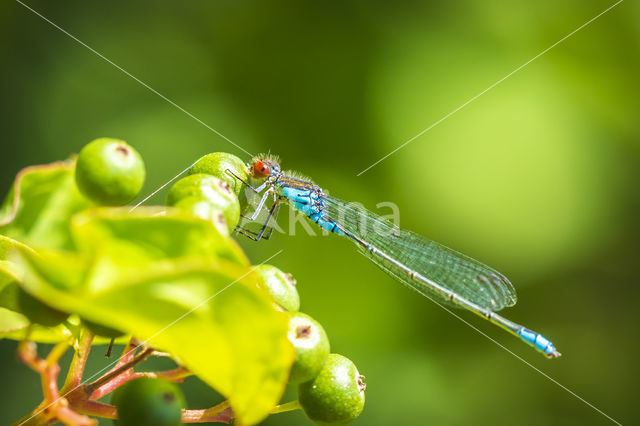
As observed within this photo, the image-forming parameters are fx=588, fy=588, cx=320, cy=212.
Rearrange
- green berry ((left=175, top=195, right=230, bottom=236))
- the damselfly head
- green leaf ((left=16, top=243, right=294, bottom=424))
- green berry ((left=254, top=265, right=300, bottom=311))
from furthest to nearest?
1. the damselfly head
2. green berry ((left=254, top=265, right=300, bottom=311))
3. green berry ((left=175, top=195, right=230, bottom=236))
4. green leaf ((left=16, top=243, right=294, bottom=424))

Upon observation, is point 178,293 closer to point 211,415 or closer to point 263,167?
point 211,415

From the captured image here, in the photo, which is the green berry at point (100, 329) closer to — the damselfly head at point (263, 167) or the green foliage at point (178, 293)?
the green foliage at point (178, 293)

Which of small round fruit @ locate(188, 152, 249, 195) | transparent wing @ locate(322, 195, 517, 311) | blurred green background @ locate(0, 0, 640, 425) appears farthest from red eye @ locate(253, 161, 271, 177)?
small round fruit @ locate(188, 152, 249, 195)

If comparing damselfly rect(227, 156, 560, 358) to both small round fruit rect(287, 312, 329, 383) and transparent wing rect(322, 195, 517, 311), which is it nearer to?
transparent wing rect(322, 195, 517, 311)

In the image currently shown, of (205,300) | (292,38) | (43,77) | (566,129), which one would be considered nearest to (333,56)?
(292,38)

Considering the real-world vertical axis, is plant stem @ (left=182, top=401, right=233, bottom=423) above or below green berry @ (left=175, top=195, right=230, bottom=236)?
below
